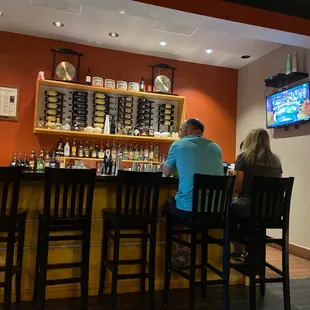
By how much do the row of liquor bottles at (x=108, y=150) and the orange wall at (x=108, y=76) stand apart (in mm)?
263

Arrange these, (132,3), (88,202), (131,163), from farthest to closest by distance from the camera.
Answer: (131,163)
(132,3)
(88,202)

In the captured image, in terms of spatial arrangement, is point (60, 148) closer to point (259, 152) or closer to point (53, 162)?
point (53, 162)

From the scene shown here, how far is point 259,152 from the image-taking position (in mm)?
2705

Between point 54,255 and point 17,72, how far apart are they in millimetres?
3390

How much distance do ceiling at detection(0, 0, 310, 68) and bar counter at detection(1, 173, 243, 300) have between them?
1690mm

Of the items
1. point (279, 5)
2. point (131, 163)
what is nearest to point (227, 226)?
point (279, 5)

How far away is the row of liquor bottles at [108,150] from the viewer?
512cm

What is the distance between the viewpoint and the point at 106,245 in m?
2.74

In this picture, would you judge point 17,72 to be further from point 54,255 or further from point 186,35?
point 54,255

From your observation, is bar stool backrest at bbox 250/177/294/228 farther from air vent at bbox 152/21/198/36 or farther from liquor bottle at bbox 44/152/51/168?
liquor bottle at bbox 44/152/51/168

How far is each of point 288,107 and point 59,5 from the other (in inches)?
131

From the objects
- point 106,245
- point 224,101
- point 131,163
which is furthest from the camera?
point 224,101

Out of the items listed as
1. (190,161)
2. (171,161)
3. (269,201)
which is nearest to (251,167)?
(269,201)

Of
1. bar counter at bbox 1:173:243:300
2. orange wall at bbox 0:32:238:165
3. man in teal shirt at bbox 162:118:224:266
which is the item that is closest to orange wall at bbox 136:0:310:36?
man in teal shirt at bbox 162:118:224:266
